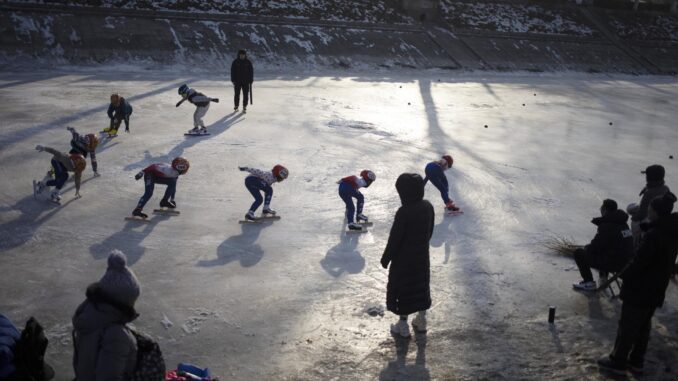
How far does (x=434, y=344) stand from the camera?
19.6ft

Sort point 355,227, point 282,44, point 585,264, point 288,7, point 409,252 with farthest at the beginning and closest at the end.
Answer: point 288,7, point 282,44, point 355,227, point 585,264, point 409,252

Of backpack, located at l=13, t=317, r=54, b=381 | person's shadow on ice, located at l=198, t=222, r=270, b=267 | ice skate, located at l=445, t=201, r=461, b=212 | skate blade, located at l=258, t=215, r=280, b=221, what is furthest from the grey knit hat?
ice skate, located at l=445, t=201, r=461, b=212

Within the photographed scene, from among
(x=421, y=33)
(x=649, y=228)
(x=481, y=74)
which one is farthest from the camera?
(x=421, y=33)

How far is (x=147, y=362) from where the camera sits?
3779 millimetres

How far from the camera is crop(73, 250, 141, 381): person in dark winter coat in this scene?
3.56 metres

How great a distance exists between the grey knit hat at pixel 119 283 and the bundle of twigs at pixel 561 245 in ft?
20.7

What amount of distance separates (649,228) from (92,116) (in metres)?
12.9

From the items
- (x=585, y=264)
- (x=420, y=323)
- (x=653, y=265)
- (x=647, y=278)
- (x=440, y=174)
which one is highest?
(x=653, y=265)

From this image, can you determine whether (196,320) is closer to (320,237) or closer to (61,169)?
(320,237)

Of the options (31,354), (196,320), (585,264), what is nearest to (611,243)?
(585,264)

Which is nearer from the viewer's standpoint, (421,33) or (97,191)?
(97,191)

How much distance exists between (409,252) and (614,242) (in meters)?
2.59

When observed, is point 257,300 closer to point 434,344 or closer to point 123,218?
point 434,344

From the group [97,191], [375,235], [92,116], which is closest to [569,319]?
[375,235]
